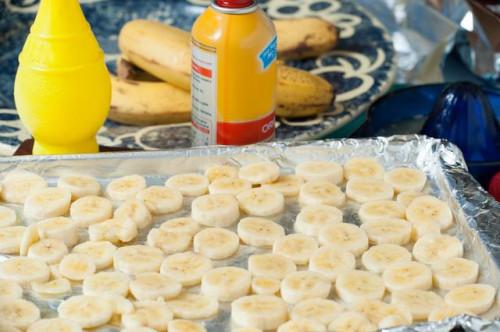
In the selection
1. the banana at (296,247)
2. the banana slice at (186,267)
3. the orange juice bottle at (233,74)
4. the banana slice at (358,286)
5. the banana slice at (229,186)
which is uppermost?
the orange juice bottle at (233,74)

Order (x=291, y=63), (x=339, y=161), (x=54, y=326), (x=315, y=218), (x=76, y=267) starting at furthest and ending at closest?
1. (x=291, y=63)
2. (x=339, y=161)
3. (x=315, y=218)
4. (x=76, y=267)
5. (x=54, y=326)

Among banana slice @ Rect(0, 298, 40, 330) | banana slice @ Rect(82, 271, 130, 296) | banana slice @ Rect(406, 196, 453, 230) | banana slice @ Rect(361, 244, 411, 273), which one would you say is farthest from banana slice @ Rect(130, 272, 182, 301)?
banana slice @ Rect(406, 196, 453, 230)

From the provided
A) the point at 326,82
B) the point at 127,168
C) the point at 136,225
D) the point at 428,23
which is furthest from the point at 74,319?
the point at 428,23

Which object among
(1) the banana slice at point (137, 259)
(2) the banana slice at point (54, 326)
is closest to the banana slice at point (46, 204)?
(1) the banana slice at point (137, 259)

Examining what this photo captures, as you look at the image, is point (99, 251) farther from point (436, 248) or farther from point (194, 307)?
point (436, 248)

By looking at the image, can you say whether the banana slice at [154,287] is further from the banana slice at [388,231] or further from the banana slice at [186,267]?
the banana slice at [388,231]

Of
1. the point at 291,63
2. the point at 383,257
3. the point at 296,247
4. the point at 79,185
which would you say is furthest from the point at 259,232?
the point at 291,63
